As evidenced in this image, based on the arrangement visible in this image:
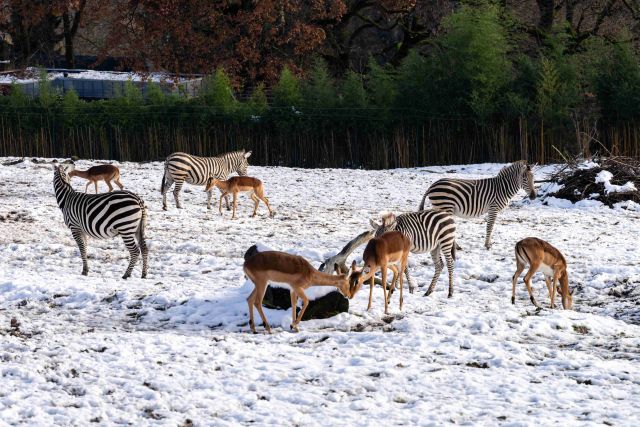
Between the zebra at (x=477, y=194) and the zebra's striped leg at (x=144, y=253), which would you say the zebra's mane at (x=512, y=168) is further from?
the zebra's striped leg at (x=144, y=253)

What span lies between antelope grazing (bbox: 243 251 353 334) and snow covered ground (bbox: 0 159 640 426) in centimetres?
41

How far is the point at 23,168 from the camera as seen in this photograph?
81.1 feet

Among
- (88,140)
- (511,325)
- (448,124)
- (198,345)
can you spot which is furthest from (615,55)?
(198,345)

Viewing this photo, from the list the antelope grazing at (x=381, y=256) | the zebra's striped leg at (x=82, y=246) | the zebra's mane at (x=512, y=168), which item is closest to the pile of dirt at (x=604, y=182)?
the zebra's mane at (x=512, y=168)

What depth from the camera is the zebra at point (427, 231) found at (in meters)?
11.7

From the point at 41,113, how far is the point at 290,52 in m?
9.48

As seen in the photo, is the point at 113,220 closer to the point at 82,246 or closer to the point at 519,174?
the point at 82,246

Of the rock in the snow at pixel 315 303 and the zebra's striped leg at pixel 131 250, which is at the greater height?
the zebra's striped leg at pixel 131 250

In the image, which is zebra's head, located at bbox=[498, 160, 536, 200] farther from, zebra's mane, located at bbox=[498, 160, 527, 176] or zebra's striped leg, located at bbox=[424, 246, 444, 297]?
zebra's striped leg, located at bbox=[424, 246, 444, 297]

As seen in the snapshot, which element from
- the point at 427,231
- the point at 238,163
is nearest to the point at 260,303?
the point at 427,231

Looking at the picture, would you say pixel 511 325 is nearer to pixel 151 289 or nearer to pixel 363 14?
pixel 151 289

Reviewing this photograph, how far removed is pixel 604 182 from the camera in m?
19.9

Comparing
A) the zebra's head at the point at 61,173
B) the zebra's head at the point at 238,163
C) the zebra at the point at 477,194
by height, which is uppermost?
the zebra's head at the point at 238,163

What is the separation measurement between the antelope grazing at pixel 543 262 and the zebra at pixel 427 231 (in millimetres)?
1062
